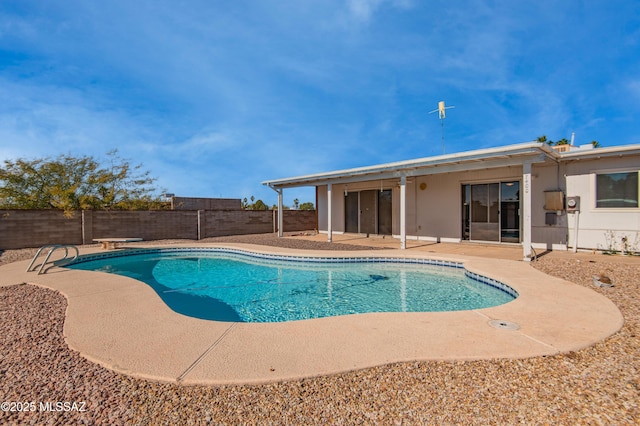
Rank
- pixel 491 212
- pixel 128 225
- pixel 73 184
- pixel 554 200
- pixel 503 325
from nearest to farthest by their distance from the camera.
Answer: pixel 503 325 < pixel 554 200 < pixel 491 212 < pixel 128 225 < pixel 73 184

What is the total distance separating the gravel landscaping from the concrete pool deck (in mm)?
115

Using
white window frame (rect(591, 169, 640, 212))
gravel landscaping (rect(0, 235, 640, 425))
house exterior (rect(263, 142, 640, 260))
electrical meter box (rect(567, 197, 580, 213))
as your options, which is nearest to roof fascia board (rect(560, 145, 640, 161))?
house exterior (rect(263, 142, 640, 260))

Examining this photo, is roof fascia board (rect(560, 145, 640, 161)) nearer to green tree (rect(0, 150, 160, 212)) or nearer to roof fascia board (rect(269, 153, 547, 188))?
roof fascia board (rect(269, 153, 547, 188))

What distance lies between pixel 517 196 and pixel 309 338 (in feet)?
29.3

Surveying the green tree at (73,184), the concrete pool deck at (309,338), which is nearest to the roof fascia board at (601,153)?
the concrete pool deck at (309,338)

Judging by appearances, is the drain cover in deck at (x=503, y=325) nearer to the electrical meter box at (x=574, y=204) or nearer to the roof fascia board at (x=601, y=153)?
the roof fascia board at (x=601, y=153)

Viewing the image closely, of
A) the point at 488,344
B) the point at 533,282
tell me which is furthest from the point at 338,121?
the point at 488,344

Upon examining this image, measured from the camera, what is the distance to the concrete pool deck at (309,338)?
2.36 m

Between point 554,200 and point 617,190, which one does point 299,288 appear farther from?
point 617,190

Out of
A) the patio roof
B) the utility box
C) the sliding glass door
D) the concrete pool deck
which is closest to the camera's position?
the concrete pool deck

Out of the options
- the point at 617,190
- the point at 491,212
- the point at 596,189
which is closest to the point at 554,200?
the point at 596,189

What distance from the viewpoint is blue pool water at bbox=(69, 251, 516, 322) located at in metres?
4.87

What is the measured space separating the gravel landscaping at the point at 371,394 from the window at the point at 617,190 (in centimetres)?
687

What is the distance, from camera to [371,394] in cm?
203
